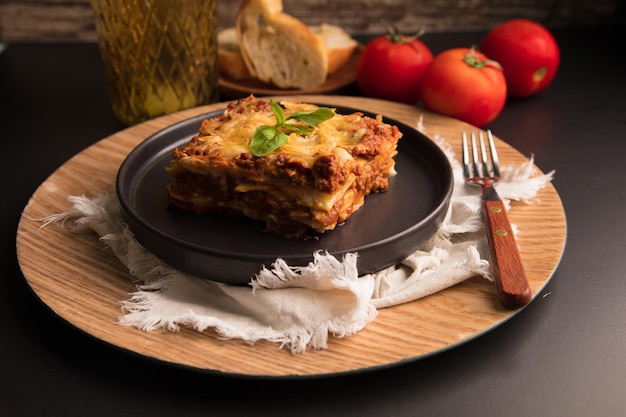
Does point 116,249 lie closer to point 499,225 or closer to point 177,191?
point 177,191

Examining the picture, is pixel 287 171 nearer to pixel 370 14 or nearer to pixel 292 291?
pixel 292 291

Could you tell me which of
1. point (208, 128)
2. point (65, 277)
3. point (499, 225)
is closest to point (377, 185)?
point (499, 225)

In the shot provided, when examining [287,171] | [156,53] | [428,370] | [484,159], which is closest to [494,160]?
[484,159]

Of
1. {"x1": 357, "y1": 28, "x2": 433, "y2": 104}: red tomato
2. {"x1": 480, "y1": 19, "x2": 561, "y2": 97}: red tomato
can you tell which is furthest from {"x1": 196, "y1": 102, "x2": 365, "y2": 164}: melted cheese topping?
{"x1": 480, "y1": 19, "x2": 561, "y2": 97}: red tomato

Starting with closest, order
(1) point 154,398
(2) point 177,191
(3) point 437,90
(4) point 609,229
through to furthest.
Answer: (1) point 154,398
(2) point 177,191
(4) point 609,229
(3) point 437,90

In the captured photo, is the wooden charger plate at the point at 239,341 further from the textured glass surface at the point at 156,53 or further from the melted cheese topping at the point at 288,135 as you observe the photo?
the textured glass surface at the point at 156,53

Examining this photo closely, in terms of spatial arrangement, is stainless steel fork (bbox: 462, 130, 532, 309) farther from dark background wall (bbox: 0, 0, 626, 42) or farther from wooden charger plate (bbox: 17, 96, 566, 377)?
dark background wall (bbox: 0, 0, 626, 42)

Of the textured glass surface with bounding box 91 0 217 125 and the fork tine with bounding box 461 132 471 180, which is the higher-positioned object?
the textured glass surface with bounding box 91 0 217 125
